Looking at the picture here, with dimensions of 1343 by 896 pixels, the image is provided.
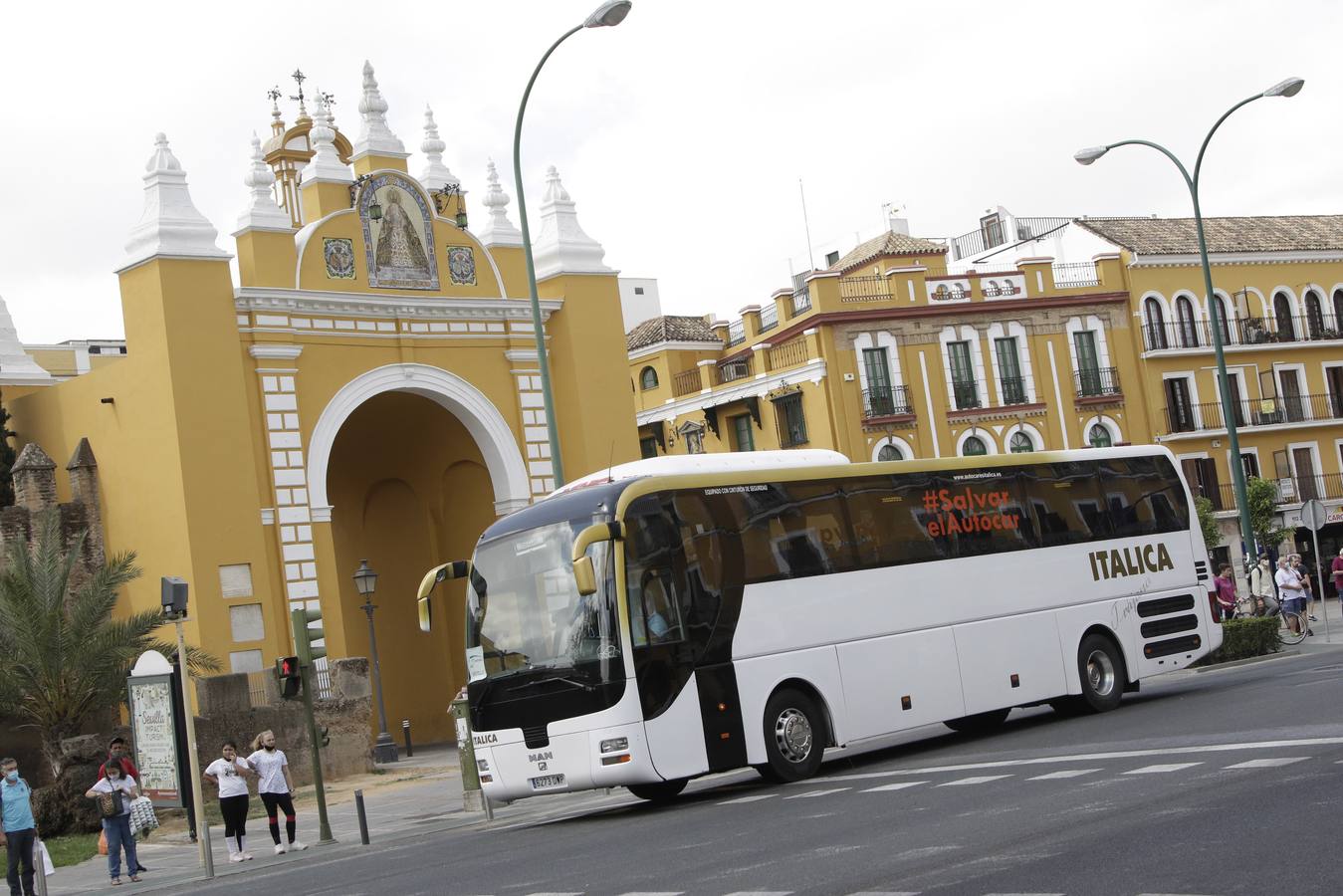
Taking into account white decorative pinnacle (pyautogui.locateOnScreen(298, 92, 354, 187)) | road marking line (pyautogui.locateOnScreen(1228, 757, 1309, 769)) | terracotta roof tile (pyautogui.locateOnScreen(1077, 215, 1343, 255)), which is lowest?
road marking line (pyautogui.locateOnScreen(1228, 757, 1309, 769))

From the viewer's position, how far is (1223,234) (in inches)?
2173

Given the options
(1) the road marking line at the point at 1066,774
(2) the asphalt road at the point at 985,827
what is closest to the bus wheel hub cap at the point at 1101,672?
(2) the asphalt road at the point at 985,827

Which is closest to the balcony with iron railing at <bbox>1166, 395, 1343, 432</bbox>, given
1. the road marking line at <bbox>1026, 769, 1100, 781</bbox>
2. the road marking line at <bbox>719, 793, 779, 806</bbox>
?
the road marking line at <bbox>719, 793, 779, 806</bbox>

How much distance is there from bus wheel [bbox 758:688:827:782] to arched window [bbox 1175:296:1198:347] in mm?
39777

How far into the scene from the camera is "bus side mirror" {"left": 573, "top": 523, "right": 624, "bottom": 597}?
13.6m

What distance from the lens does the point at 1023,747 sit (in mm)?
15586

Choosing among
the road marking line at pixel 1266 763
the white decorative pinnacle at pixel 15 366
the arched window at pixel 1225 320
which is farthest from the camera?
the arched window at pixel 1225 320

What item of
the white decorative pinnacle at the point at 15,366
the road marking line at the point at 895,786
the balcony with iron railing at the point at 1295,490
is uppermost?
the white decorative pinnacle at the point at 15,366

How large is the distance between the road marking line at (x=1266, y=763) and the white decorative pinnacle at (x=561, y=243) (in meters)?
21.7

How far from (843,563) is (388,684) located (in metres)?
20.2

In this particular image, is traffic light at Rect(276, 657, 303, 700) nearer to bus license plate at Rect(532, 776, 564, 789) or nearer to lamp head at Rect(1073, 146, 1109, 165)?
bus license plate at Rect(532, 776, 564, 789)

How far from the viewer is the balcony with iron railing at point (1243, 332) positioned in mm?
51656

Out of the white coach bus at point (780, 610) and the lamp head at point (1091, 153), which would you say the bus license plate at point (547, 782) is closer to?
the white coach bus at point (780, 610)

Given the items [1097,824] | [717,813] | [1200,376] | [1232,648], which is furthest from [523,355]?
[1200,376]
